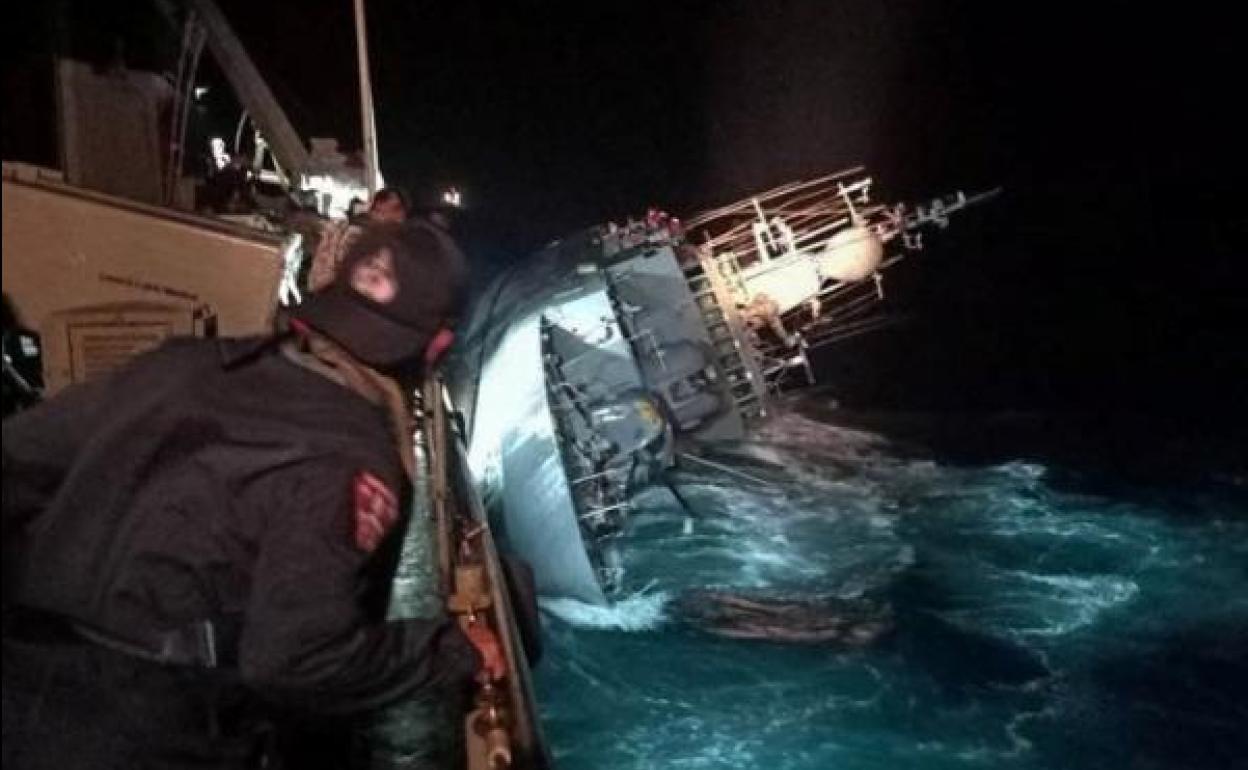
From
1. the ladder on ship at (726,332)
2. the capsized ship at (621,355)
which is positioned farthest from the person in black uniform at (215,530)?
the ladder on ship at (726,332)

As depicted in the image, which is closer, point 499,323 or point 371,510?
point 371,510

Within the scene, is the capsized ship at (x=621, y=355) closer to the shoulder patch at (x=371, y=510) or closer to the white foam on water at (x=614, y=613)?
the white foam on water at (x=614, y=613)

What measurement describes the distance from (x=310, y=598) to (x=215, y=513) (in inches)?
12.4

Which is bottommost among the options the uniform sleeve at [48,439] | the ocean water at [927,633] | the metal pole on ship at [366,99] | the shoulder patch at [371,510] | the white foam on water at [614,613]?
the ocean water at [927,633]

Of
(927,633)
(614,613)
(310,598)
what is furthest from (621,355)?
(310,598)

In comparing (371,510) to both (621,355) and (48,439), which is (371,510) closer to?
(48,439)

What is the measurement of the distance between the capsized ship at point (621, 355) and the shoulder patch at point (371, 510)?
9.39 metres

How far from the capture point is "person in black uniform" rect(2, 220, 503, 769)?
2.50m

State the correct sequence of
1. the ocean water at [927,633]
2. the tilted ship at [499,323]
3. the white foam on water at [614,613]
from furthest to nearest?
the white foam on water at [614,613] → the ocean water at [927,633] → the tilted ship at [499,323]

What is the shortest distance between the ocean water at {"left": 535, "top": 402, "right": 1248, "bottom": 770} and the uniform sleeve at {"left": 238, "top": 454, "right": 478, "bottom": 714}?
8.34 meters

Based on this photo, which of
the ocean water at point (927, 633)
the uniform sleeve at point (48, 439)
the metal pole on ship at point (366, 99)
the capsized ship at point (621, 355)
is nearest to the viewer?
the uniform sleeve at point (48, 439)

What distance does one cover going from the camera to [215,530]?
8.40ft

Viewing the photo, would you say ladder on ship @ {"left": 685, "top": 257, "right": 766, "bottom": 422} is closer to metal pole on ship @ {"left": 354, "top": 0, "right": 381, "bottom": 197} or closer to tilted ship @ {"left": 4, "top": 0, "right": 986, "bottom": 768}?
tilted ship @ {"left": 4, "top": 0, "right": 986, "bottom": 768}

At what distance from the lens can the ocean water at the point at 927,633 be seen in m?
11.4
